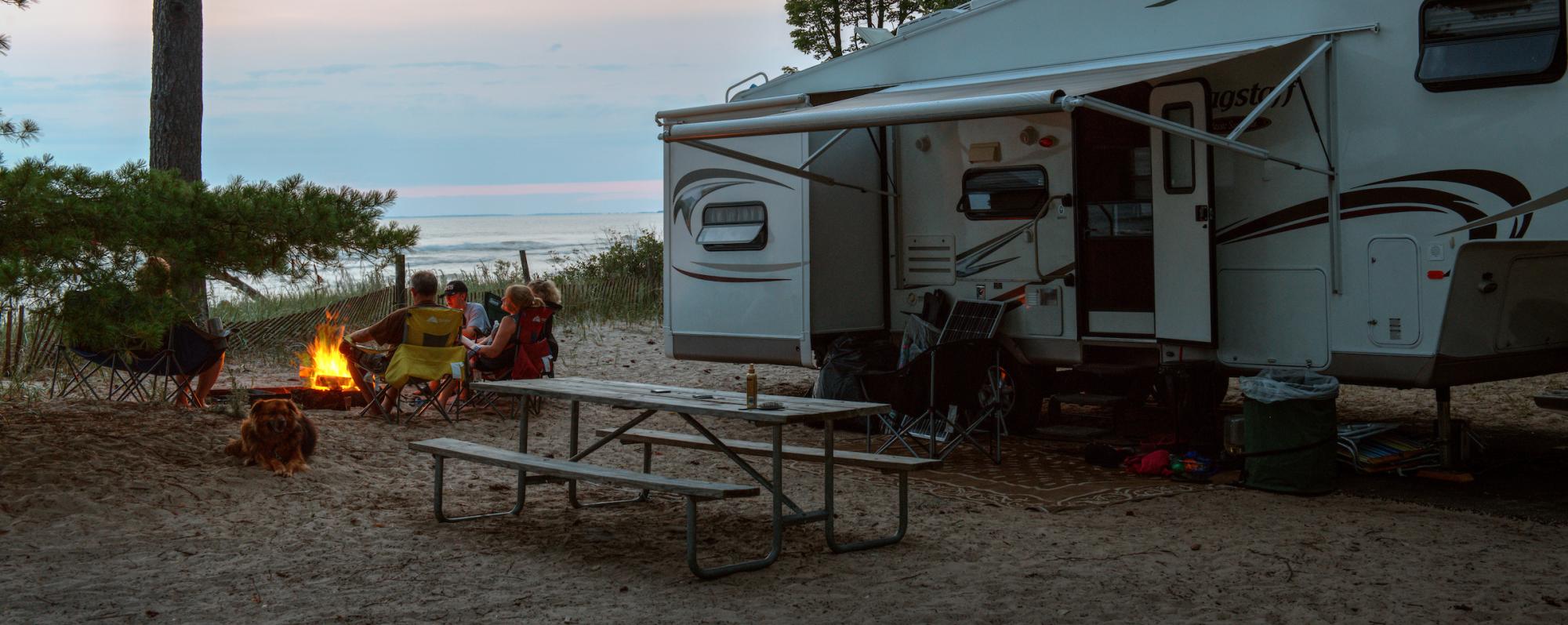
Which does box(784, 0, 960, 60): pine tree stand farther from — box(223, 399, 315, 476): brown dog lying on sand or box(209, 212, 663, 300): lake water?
box(223, 399, 315, 476): brown dog lying on sand

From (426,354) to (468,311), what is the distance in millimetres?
1348

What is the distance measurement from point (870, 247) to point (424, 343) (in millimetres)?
2883

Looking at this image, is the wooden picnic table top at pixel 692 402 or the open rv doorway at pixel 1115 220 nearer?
the wooden picnic table top at pixel 692 402

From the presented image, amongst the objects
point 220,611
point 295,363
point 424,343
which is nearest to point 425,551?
point 220,611

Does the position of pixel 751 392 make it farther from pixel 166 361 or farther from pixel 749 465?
pixel 166 361

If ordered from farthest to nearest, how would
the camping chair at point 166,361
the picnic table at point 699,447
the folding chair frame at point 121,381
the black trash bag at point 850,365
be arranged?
the black trash bag at point 850,365
the folding chair frame at point 121,381
the camping chair at point 166,361
the picnic table at point 699,447

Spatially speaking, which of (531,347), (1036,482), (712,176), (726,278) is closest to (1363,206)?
(1036,482)

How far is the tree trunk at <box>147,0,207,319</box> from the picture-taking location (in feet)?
32.7

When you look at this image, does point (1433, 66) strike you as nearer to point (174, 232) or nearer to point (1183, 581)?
point (1183, 581)

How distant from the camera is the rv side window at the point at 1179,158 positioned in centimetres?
717

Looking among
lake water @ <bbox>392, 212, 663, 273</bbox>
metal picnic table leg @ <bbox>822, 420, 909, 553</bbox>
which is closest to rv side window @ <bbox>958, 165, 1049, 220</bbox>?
metal picnic table leg @ <bbox>822, 420, 909, 553</bbox>

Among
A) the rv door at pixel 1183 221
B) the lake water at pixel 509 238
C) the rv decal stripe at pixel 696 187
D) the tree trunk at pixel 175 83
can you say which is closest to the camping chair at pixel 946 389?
the rv door at pixel 1183 221

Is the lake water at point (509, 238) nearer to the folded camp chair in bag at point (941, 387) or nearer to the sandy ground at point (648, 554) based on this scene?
the folded camp chair in bag at point (941, 387)

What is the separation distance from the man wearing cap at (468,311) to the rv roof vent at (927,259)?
9.97 feet
